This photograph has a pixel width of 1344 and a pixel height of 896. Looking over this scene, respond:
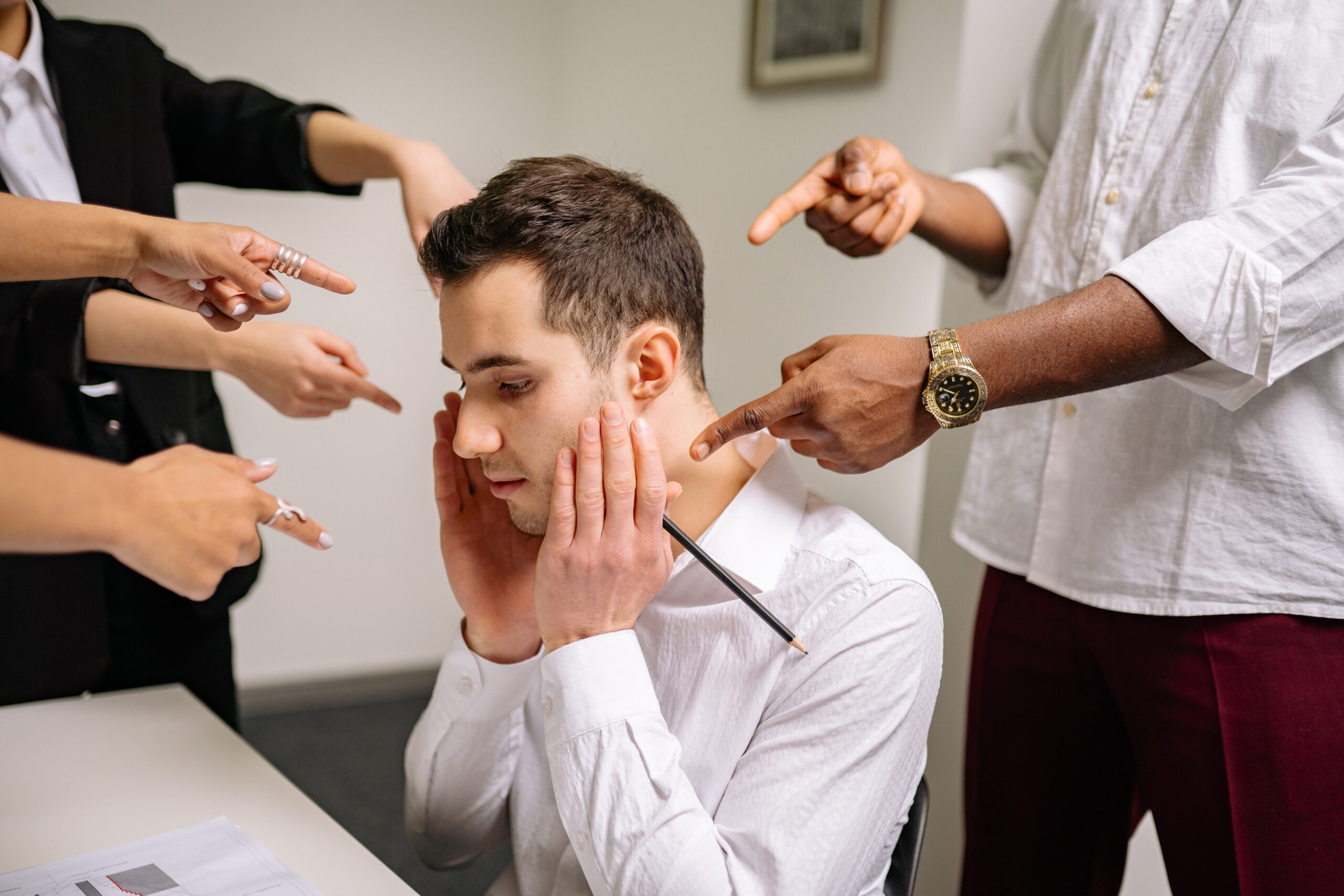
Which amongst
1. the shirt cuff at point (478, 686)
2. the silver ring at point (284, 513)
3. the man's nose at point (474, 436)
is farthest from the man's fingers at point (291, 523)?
the shirt cuff at point (478, 686)

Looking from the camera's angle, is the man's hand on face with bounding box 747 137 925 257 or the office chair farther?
the man's hand on face with bounding box 747 137 925 257

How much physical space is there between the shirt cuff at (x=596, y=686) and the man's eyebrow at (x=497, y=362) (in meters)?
0.35

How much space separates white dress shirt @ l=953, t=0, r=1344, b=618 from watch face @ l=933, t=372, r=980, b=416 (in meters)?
0.09

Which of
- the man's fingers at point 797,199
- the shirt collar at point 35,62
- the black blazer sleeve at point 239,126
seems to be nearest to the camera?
the man's fingers at point 797,199

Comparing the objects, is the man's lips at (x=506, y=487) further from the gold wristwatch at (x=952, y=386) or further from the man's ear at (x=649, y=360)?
the gold wristwatch at (x=952, y=386)

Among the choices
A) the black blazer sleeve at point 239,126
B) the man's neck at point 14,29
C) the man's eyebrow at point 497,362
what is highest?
the man's neck at point 14,29

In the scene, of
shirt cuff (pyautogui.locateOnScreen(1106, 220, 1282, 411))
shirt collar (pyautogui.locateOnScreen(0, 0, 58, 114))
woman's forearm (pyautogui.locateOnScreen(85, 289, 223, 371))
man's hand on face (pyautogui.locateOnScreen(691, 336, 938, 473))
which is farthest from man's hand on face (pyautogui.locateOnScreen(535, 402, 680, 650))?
shirt collar (pyautogui.locateOnScreen(0, 0, 58, 114))

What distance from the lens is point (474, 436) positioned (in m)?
1.19

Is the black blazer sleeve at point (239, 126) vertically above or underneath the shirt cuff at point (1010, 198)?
above

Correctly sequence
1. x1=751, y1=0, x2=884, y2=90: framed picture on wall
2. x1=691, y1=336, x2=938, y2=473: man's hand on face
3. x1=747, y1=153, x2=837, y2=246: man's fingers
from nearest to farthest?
x1=691, y1=336, x2=938, y2=473: man's hand on face
x1=747, y1=153, x2=837, y2=246: man's fingers
x1=751, y1=0, x2=884, y2=90: framed picture on wall

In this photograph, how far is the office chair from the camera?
115 cm

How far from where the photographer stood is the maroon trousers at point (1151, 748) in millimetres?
1167

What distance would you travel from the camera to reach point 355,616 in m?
3.61

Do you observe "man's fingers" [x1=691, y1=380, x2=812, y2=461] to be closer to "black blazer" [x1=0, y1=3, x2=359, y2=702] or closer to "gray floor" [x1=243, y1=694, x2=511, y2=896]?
"black blazer" [x1=0, y1=3, x2=359, y2=702]
